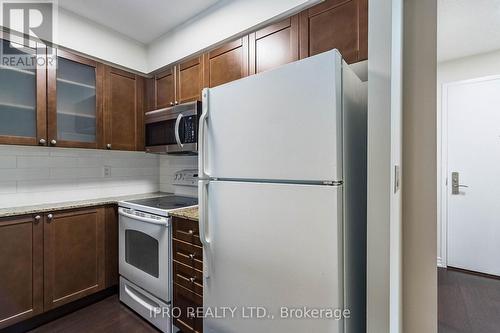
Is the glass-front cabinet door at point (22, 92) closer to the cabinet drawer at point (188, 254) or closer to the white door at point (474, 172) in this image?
the cabinet drawer at point (188, 254)

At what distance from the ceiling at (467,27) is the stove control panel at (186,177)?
2.53 metres

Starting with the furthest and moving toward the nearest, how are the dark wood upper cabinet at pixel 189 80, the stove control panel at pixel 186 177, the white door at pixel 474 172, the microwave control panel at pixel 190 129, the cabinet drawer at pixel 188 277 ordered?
the white door at pixel 474 172, the stove control panel at pixel 186 177, the dark wood upper cabinet at pixel 189 80, the microwave control panel at pixel 190 129, the cabinet drawer at pixel 188 277

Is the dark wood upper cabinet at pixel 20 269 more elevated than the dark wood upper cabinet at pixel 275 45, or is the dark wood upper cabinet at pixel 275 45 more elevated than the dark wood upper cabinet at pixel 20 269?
the dark wood upper cabinet at pixel 275 45

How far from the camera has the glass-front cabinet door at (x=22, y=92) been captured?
178 centimetres

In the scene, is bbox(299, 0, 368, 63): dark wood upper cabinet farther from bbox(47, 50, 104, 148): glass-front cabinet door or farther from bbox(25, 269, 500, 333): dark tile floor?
bbox(25, 269, 500, 333): dark tile floor

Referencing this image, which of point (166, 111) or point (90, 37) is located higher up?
point (90, 37)

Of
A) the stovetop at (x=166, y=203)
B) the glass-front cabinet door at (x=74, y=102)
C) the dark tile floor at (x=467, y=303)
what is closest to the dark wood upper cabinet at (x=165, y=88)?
the glass-front cabinet door at (x=74, y=102)

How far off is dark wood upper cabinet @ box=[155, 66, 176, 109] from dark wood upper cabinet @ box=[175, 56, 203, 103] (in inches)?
3.1

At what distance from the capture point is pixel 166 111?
7.37 feet

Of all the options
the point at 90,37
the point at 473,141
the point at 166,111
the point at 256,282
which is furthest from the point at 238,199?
the point at 473,141

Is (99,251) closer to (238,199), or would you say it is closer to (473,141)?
(238,199)

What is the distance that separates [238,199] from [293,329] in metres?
0.60

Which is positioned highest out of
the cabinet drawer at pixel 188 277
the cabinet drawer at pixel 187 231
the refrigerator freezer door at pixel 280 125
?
the refrigerator freezer door at pixel 280 125

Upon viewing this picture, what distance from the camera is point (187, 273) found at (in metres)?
1.62
